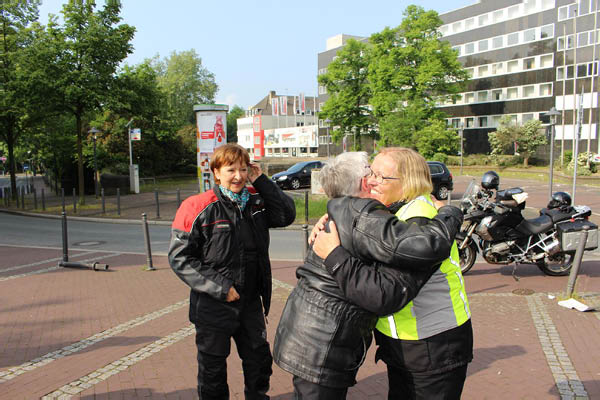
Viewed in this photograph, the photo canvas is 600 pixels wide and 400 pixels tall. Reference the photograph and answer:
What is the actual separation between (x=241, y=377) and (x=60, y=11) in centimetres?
1931

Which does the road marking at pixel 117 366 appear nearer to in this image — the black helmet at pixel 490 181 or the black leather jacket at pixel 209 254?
the black leather jacket at pixel 209 254

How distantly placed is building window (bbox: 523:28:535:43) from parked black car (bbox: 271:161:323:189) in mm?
35355

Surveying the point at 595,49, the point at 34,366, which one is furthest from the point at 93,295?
the point at 595,49

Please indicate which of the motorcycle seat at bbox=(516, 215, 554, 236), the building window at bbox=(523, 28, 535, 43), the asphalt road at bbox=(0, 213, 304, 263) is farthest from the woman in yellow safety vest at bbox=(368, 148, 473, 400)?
the building window at bbox=(523, 28, 535, 43)

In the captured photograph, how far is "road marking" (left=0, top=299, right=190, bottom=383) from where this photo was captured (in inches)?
163

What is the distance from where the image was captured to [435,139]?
3506 centimetres

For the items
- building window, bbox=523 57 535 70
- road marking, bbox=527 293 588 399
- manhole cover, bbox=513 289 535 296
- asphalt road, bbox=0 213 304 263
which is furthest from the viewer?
building window, bbox=523 57 535 70

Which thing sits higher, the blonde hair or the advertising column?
the advertising column

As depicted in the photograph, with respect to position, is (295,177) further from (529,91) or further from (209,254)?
(529,91)

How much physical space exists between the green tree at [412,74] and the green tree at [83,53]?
21.6 meters

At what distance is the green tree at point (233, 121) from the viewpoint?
119 metres

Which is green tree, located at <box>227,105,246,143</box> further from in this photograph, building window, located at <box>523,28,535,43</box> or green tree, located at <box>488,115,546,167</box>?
green tree, located at <box>488,115,546,167</box>

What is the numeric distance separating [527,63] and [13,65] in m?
46.7

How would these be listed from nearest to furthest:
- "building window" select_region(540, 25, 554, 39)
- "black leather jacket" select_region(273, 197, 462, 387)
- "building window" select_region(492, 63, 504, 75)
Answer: "black leather jacket" select_region(273, 197, 462, 387) < "building window" select_region(540, 25, 554, 39) < "building window" select_region(492, 63, 504, 75)
